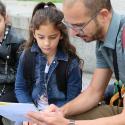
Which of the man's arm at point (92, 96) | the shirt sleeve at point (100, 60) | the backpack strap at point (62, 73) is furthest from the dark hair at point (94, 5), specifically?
the backpack strap at point (62, 73)

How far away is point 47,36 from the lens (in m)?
3.33

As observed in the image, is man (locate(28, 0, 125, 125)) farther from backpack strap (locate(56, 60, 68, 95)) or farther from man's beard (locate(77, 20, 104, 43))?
backpack strap (locate(56, 60, 68, 95))

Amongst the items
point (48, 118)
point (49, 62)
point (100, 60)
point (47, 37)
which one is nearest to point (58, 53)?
point (49, 62)

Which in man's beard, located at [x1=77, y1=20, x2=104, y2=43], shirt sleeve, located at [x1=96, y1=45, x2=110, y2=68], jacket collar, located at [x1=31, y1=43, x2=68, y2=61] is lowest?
jacket collar, located at [x1=31, y1=43, x2=68, y2=61]

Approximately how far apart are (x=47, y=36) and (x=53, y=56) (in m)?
0.24

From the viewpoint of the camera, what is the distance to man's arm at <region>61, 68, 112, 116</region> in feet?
10.5

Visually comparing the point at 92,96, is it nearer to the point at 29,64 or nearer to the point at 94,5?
the point at 29,64

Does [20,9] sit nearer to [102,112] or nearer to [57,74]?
[57,74]

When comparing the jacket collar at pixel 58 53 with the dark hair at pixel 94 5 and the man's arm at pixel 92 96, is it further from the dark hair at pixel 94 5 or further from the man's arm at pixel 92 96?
the dark hair at pixel 94 5

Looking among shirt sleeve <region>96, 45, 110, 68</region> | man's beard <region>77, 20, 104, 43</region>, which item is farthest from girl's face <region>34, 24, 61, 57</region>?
man's beard <region>77, 20, 104, 43</region>

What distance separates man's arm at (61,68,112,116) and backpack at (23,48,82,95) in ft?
0.93

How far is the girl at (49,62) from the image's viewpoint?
11.1 feet

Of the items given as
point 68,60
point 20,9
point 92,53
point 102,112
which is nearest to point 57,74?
point 68,60

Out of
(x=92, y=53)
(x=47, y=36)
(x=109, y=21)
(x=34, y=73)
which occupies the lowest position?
(x=92, y=53)
